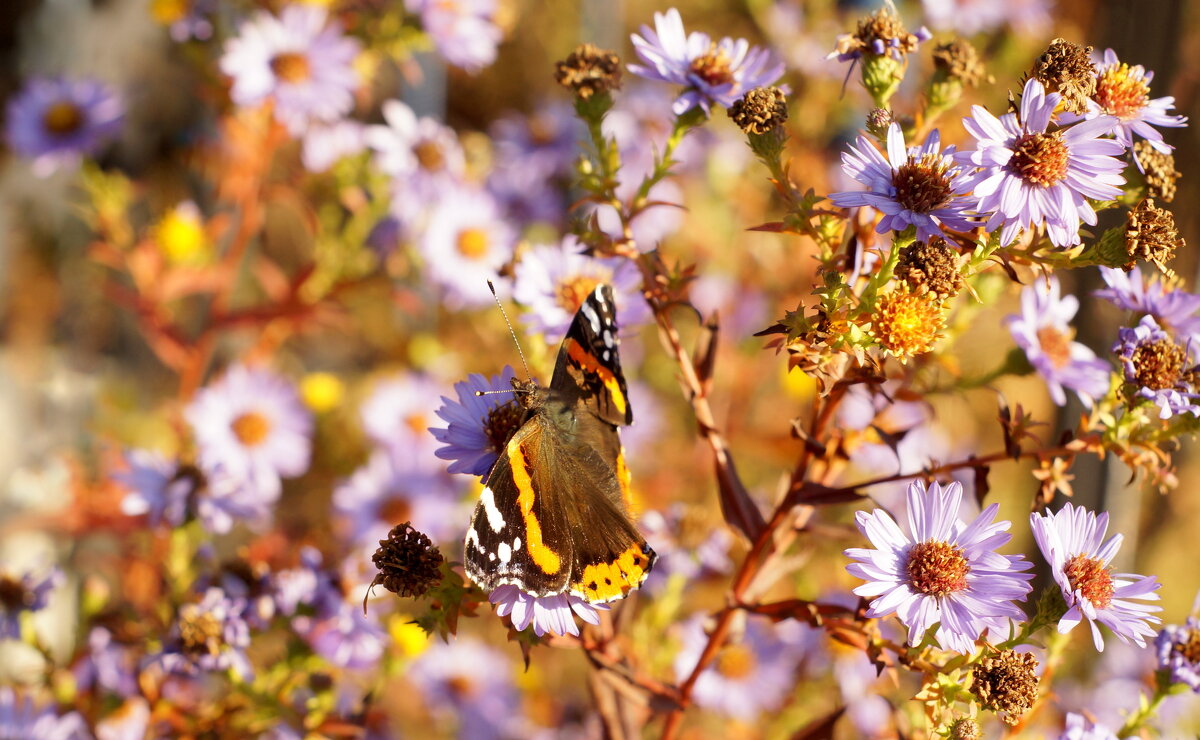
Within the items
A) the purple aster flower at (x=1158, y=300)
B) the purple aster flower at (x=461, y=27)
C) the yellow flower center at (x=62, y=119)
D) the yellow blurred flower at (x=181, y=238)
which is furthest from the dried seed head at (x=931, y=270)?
the yellow flower center at (x=62, y=119)

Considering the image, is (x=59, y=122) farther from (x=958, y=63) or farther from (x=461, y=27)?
(x=958, y=63)

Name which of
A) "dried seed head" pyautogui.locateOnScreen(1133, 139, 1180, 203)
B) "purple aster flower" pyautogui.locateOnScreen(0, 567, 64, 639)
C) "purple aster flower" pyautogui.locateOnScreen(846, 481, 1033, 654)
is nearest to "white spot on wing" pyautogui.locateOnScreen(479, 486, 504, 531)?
"purple aster flower" pyautogui.locateOnScreen(846, 481, 1033, 654)

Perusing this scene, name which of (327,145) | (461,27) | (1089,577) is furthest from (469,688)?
(1089,577)

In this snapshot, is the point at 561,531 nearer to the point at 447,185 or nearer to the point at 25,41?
the point at 447,185

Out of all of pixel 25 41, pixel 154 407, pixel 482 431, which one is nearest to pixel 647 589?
pixel 482 431

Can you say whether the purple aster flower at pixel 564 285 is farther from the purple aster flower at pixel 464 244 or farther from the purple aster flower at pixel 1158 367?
the purple aster flower at pixel 464 244

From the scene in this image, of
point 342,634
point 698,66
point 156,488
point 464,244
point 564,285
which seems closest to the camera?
point 698,66
